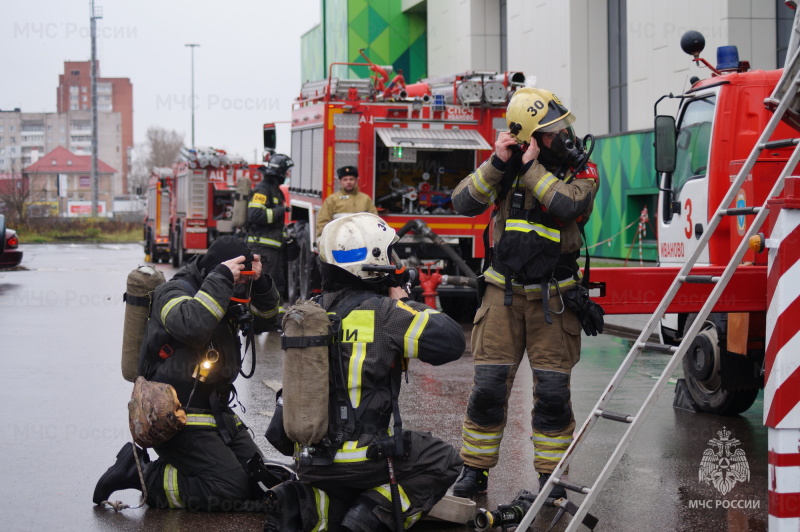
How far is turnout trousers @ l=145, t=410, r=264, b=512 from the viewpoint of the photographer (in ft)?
18.0

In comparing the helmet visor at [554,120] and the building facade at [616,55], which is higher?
the building facade at [616,55]

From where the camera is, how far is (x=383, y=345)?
473 centimetres

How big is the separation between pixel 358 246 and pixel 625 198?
69.1 ft

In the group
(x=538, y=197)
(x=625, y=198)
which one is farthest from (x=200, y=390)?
(x=625, y=198)

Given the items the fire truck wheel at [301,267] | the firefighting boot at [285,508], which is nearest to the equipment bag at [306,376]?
the firefighting boot at [285,508]

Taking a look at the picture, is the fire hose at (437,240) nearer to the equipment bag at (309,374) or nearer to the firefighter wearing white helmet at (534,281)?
the firefighter wearing white helmet at (534,281)

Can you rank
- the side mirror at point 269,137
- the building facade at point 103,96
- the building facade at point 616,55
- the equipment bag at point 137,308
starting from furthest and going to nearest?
1. the building facade at point 103,96
2. the building facade at point 616,55
3. the side mirror at point 269,137
4. the equipment bag at point 137,308

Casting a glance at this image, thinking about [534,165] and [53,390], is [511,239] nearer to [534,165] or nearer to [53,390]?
[534,165]

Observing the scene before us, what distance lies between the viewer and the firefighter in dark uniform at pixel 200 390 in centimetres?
539

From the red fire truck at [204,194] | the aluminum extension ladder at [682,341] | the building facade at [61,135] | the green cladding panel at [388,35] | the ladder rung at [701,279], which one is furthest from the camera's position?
the building facade at [61,135]

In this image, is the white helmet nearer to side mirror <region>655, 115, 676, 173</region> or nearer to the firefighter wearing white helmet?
the firefighter wearing white helmet

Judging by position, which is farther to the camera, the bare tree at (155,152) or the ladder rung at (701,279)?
the bare tree at (155,152)

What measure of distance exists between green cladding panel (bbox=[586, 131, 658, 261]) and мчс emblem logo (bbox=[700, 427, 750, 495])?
1616 centimetres

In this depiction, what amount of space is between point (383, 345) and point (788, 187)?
5.89 ft
